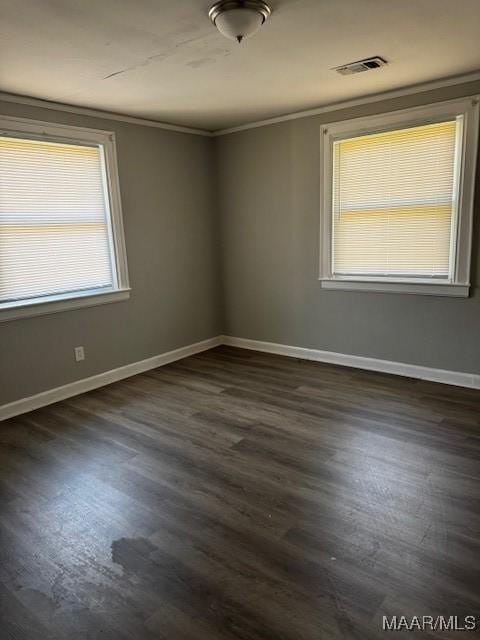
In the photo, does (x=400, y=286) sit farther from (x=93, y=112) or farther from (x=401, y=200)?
(x=93, y=112)

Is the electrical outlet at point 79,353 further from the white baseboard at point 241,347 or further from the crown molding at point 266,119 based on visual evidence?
the crown molding at point 266,119

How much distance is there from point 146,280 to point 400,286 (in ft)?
8.15

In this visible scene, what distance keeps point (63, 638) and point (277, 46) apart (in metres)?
3.06

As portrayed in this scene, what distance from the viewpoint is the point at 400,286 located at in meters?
3.88

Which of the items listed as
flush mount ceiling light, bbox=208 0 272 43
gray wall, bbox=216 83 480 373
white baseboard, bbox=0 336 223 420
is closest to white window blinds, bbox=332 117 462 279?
gray wall, bbox=216 83 480 373

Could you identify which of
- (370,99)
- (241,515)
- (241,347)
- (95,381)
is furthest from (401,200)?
(95,381)

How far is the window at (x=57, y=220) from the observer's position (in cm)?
340

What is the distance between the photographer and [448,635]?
1.51 meters

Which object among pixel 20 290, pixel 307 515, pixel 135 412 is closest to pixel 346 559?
pixel 307 515

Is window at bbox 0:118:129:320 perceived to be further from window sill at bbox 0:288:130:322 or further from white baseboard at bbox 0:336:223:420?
white baseboard at bbox 0:336:223:420

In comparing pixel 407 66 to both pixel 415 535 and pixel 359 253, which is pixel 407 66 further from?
pixel 415 535

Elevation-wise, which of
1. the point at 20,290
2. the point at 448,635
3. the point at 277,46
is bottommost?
the point at 448,635

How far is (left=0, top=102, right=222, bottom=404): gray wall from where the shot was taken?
11.7ft

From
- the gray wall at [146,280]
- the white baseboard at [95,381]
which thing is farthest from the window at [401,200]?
the white baseboard at [95,381]
